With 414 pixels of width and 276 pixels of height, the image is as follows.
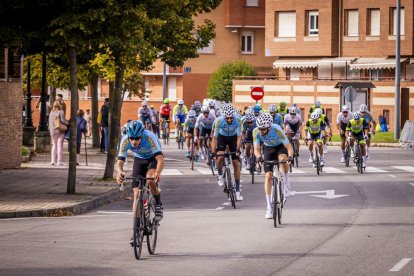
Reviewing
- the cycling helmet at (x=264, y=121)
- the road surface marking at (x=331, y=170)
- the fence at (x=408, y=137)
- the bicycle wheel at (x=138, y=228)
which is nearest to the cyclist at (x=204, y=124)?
the road surface marking at (x=331, y=170)

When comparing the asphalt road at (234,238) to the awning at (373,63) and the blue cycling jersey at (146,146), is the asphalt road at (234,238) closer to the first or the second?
the blue cycling jersey at (146,146)

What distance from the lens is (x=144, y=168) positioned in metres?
16.6

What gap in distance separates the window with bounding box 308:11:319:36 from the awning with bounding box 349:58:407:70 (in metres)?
4.48

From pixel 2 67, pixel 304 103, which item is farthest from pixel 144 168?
pixel 304 103

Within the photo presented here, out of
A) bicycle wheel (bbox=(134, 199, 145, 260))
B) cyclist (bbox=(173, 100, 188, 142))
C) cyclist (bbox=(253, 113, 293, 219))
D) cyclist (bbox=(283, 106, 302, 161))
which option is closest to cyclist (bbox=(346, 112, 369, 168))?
cyclist (bbox=(283, 106, 302, 161))

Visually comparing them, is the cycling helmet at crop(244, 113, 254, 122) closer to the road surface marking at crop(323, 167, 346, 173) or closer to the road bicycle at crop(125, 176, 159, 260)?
the road surface marking at crop(323, 167, 346, 173)

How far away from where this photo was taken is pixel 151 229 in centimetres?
1579

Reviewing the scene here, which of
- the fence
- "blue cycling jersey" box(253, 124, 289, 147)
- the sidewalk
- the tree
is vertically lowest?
the sidewalk

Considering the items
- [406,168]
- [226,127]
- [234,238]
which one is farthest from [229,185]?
[406,168]

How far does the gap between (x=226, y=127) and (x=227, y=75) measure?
57377mm

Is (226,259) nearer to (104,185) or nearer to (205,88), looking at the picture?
(104,185)

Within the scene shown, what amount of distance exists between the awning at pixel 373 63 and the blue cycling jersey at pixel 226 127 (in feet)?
157

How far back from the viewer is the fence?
168 feet

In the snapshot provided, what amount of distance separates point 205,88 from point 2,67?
58.6 meters
